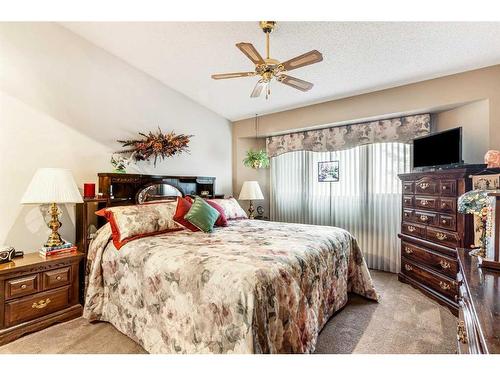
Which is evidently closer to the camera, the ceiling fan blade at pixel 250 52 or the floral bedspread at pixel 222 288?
the floral bedspread at pixel 222 288

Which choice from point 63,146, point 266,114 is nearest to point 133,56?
point 63,146

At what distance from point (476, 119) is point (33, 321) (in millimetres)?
4972

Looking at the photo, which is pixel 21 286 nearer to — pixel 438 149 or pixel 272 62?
pixel 272 62

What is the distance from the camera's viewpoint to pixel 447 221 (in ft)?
8.39

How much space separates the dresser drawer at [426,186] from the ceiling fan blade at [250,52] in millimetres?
2292

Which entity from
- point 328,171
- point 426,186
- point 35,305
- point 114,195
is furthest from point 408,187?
point 35,305

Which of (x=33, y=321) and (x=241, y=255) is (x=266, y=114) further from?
(x=33, y=321)

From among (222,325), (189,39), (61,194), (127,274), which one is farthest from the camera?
(189,39)

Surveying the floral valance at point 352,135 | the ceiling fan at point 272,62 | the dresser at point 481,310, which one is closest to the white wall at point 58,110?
the ceiling fan at point 272,62

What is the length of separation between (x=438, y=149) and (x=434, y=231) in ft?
3.08

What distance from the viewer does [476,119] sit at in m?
2.86

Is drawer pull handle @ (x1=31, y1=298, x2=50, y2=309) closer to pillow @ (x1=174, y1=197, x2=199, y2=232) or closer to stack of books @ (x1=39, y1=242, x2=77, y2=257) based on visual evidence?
stack of books @ (x1=39, y1=242, x2=77, y2=257)

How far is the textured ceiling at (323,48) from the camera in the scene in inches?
90.6

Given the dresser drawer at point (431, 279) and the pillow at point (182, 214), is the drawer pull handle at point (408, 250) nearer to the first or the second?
the dresser drawer at point (431, 279)
